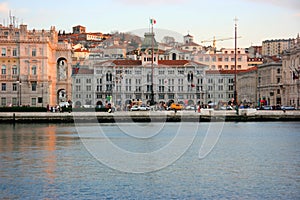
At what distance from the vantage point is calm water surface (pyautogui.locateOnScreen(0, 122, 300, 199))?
22203mm

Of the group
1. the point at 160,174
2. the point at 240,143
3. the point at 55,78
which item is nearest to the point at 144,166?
the point at 160,174

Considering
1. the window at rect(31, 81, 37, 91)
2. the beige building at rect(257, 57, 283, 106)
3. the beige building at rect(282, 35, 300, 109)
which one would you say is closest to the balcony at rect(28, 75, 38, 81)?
the window at rect(31, 81, 37, 91)

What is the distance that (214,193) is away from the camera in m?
22.2

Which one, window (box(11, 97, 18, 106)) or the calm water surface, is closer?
A: the calm water surface

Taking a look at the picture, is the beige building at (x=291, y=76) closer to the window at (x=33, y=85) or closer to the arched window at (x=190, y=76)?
the arched window at (x=190, y=76)

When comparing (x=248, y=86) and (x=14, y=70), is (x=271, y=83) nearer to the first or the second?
Result: (x=248, y=86)

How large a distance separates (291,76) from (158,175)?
7824 cm

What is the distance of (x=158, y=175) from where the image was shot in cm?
2605

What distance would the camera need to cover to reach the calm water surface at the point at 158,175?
72.8 feet

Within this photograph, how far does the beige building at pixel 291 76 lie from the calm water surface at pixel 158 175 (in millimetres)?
59598

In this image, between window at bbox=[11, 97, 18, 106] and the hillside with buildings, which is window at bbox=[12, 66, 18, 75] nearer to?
the hillside with buildings

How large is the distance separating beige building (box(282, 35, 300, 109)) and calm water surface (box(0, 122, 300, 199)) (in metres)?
59.6

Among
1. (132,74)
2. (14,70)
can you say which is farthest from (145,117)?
(132,74)

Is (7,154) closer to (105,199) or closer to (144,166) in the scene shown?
(144,166)
